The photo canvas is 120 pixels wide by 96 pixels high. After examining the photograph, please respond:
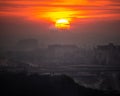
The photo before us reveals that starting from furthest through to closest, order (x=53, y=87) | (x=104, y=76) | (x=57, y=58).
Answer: (x=57, y=58)
(x=104, y=76)
(x=53, y=87)

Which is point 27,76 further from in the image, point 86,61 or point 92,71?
point 86,61

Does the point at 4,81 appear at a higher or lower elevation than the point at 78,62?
lower

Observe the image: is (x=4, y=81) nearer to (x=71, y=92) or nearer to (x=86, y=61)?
(x=71, y=92)

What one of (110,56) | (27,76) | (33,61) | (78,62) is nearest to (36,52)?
(33,61)

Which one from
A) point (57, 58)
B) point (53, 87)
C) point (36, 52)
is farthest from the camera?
point (57, 58)

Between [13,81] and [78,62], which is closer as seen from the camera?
[13,81]

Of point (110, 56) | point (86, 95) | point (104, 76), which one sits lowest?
point (86, 95)

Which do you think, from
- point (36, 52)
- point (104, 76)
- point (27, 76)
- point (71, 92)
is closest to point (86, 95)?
point (71, 92)
